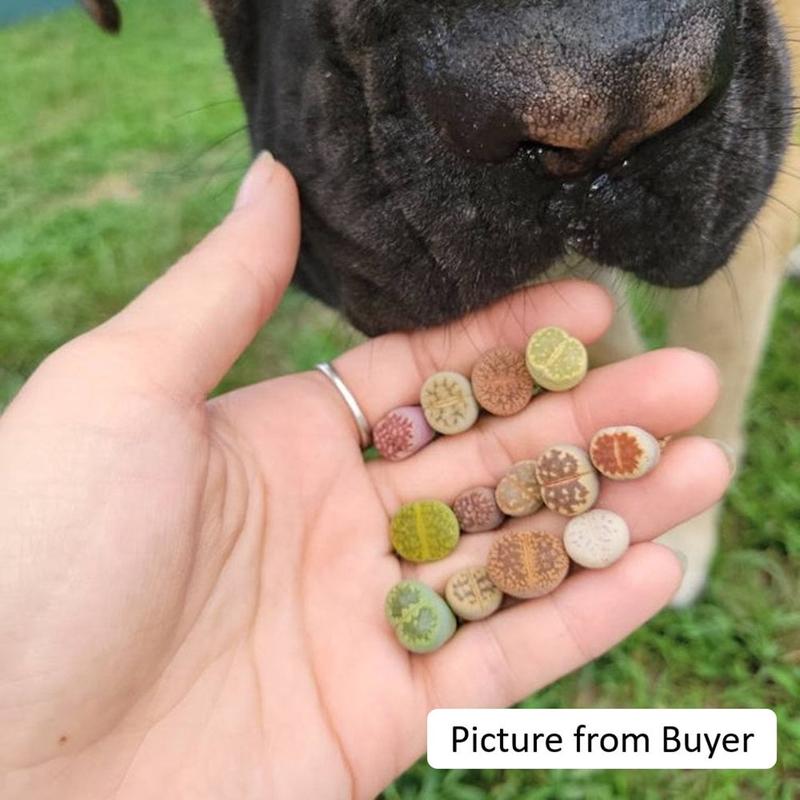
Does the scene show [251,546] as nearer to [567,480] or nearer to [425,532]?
[425,532]

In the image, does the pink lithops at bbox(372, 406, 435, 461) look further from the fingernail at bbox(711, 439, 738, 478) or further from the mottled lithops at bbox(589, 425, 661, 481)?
the fingernail at bbox(711, 439, 738, 478)

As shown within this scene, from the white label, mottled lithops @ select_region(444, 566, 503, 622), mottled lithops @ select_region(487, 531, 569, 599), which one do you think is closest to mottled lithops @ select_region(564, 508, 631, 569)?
mottled lithops @ select_region(487, 531, 569, 599)

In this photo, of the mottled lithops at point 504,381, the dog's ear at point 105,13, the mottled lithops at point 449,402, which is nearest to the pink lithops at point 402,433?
the mottled lithops at point 449,402

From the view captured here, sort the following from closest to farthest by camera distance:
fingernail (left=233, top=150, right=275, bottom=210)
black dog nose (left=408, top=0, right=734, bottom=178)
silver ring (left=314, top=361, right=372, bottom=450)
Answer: black dog nose (left=408, top=0, right=734, bottom=178)
fingernail (left=233, top=150, right=275, bottom=210)
silver ring (left=314, top=361, right=372, bottom=450)

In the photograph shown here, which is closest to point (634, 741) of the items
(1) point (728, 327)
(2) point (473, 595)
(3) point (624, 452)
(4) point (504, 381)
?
(2) point (473, 595)

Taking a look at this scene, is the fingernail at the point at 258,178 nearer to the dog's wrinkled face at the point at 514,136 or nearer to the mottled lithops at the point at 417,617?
the dog's wrinkled face at the point at 514,136

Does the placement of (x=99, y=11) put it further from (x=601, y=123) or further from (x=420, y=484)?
(x=601, y=123)

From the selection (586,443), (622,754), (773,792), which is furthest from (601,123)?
(773,792)
